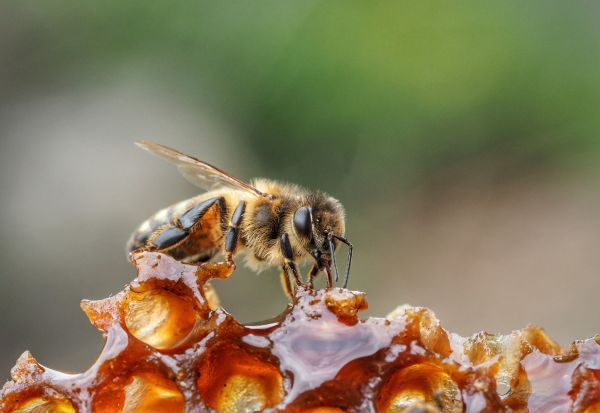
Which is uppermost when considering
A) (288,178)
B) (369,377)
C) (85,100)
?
(85,100)

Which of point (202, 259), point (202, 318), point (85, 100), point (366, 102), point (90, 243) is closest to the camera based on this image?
point (202, 318)

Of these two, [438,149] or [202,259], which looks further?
[438,149]

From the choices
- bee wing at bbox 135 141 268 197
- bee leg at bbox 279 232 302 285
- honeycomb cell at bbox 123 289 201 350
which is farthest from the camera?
bee wing at bbox 135 141 268 197

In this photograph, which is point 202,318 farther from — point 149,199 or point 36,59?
point 36,59

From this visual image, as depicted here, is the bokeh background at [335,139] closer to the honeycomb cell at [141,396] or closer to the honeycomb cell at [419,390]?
the honeycomb cell at [141,396]

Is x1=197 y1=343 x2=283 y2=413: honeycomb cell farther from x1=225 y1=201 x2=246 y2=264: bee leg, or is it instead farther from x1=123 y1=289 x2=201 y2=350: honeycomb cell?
x1=225 y1=201 x2=246 y2=264: bee leg

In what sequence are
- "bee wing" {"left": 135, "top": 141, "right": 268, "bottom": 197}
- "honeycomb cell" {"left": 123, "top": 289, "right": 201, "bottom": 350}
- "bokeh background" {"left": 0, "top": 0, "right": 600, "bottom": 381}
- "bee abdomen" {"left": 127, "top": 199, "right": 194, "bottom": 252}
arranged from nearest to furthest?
"honeycomb cell" {"left": 123, "top": 289, "right": 201, "bottom": 350}
"bee wing" {"left": 135, "top": 141, "right": 268, "bottom": 197}
"bee abdomen" {"left": 127, "top": 199, "right": 194, "bottom": 252}
"bokeh background" {"left": 0, "top": 0, "right": 600, "bottom": 381}

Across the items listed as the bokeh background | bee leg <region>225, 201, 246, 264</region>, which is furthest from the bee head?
the bokeh background

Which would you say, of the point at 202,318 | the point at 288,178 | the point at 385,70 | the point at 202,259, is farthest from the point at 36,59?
the point at 202,318

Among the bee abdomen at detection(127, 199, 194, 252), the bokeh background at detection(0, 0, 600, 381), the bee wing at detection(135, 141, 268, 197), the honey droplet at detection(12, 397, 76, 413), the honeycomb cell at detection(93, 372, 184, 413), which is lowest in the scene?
the honey droplet at detection(12, 397, 76, 413)
